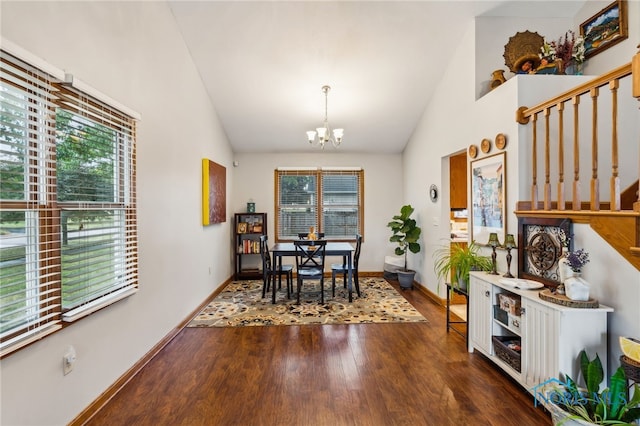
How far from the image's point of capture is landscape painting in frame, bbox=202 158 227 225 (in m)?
4.34

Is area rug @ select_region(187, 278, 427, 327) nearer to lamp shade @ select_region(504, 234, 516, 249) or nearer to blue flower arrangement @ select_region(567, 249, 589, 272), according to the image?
lamp shade @ select_region(504, 234, 516, 249)

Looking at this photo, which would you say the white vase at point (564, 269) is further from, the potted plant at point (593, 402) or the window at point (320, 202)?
the window at point (320, 202)

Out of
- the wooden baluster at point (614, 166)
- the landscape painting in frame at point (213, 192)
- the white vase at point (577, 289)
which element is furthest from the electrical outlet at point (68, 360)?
the wooden baluster at point (614, 166)

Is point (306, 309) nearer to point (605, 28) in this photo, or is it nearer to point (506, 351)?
point (506, 351)

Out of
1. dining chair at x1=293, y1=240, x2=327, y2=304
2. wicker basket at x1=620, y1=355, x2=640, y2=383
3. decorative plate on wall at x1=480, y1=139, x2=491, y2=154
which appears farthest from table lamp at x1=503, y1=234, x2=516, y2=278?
dining chair at x1=293, y1=240, x2=327, y2=304

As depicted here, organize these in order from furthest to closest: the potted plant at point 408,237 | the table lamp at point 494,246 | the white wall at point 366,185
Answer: the white wall at point 366,185, the potted plant at point 408,237, the table lamp at point 494,246

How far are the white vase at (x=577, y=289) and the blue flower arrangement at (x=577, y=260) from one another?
0.07m

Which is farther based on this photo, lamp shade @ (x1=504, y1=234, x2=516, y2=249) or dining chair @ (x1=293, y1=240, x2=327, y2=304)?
dining chair @ (x1=293, y1=240, x2=327, y2=304)

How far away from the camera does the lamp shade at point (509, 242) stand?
9.14ft

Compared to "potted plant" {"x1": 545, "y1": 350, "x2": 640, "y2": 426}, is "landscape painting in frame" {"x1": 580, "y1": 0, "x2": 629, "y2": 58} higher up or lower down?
higher up

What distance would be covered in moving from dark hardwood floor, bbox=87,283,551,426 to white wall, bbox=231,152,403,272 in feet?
9.91

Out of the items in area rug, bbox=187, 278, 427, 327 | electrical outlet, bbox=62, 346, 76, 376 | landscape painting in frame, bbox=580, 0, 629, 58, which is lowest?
area rug, bbox=187, 278, 427, 327

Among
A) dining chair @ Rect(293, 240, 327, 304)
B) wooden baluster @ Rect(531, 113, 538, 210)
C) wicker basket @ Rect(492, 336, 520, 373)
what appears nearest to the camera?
wicker basket @ Rect(492, 336, 520, 373)

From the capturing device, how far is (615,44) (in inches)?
129
